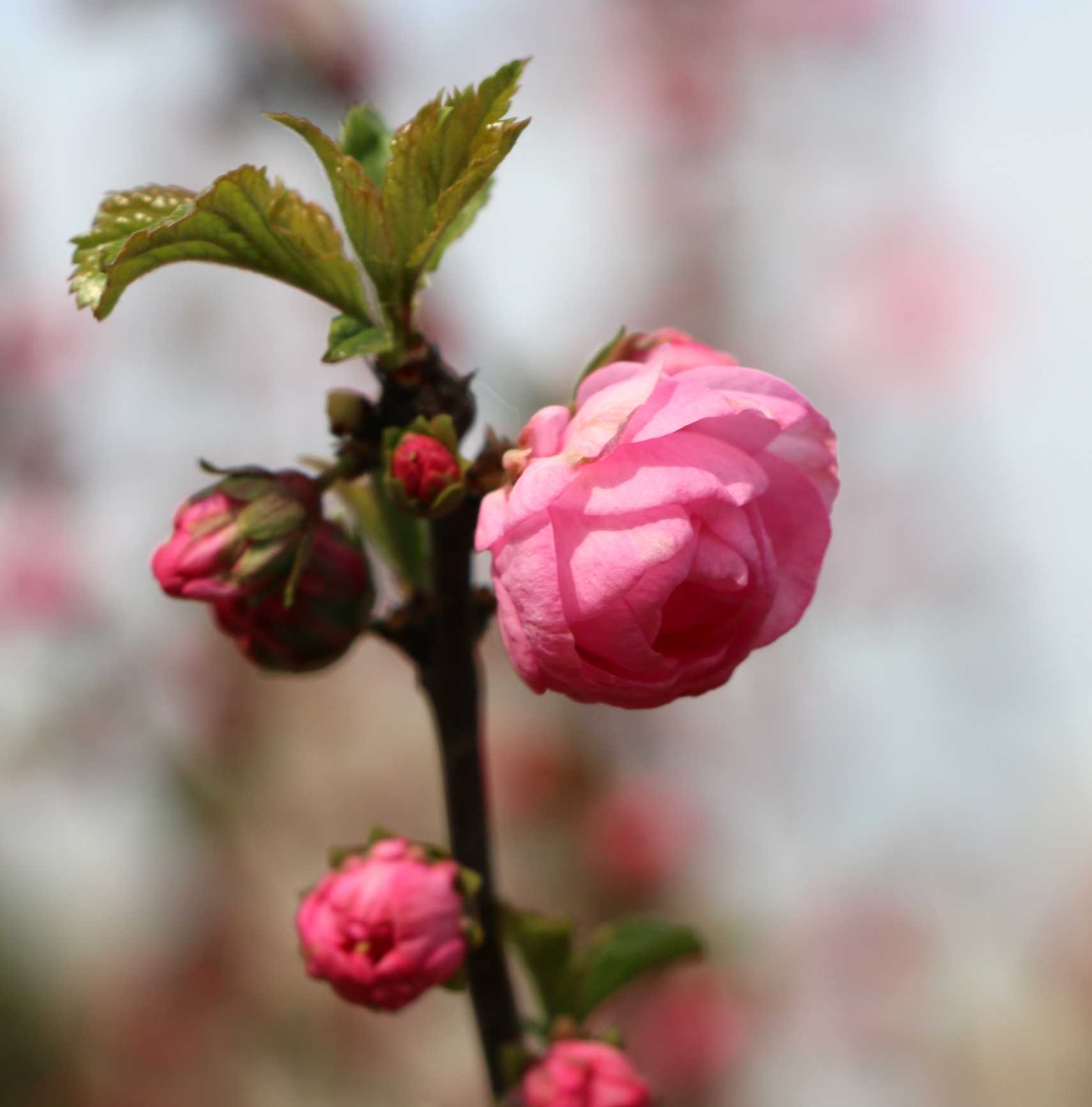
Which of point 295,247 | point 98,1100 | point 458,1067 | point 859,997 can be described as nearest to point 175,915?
point 98,1100

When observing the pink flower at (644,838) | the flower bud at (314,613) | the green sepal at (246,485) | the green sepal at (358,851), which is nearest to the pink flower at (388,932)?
the green sepal at (358,851)

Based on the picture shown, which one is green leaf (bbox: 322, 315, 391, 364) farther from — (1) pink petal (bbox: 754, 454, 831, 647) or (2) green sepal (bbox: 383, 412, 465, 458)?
(1) pink petal (bbox: 754, 454, 831, 647)

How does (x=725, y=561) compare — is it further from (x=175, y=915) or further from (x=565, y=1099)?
(x=175, y=915)

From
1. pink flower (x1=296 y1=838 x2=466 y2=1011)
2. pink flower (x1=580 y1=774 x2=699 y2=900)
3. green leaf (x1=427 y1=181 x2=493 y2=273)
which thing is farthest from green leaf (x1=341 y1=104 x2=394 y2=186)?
pink flower (x1=580 y1=774 x2=699 y2=900)

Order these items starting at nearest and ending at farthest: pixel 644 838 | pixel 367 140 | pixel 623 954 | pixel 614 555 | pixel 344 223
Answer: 1. pixel 614 555
2. pixel 344 223
3. pixel 367 140
4. pixel 623 954
5. pixel 644 838

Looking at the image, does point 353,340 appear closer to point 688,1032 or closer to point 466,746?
point 466,746

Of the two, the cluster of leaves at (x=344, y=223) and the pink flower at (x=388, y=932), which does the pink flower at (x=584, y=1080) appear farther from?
the cluster of leaves at (x=344, y=223)

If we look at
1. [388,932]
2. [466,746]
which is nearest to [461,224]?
[466,746]
